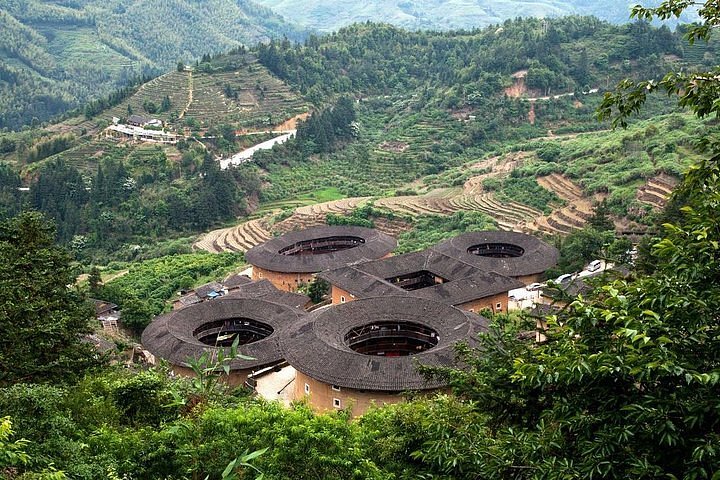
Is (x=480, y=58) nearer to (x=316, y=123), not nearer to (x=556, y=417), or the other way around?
(x=316, y=123)

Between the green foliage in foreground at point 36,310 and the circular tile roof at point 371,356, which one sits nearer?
the green foliage in foreground at point 36,310

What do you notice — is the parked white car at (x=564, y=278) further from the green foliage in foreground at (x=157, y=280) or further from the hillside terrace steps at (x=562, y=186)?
the green foliage in foreground at (x=157, y=280)

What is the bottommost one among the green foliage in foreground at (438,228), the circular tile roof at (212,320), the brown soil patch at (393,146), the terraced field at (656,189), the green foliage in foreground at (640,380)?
the green foliage in foreground at (438,228)

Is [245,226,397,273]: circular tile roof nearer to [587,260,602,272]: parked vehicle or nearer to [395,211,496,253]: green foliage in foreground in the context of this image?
[395,211,496,253]: green foliage in foreground

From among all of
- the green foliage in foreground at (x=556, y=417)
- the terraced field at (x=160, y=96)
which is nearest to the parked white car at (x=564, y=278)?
the green foliage in foreground at (x=556, y=417)

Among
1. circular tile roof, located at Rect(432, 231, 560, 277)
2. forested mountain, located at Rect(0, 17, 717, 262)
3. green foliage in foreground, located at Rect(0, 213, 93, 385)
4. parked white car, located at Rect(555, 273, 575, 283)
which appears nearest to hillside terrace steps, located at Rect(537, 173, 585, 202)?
forested mountain, located at Rect(0, 17, 717, 262)

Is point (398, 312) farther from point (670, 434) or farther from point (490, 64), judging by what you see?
point (490, 64)
